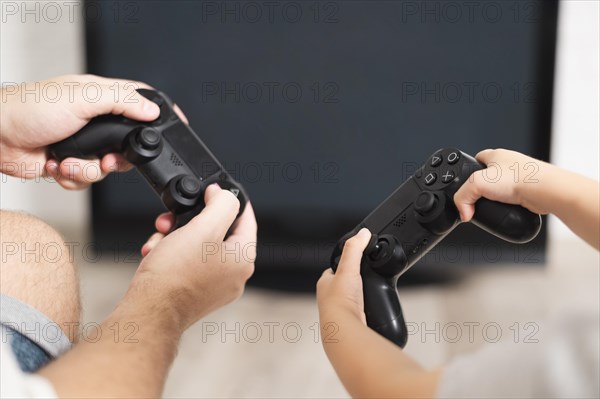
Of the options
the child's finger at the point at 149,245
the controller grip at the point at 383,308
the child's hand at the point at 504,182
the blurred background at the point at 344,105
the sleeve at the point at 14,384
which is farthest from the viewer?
the blurred background at the point at 344,105

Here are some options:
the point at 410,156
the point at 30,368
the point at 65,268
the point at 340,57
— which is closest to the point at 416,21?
the point at 340,57

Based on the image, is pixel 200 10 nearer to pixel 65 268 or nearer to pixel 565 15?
pixel 565 15

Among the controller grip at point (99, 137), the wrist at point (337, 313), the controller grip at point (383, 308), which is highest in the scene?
the controller grip at point (99, 137)

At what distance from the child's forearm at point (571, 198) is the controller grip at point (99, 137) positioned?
564 millimetres

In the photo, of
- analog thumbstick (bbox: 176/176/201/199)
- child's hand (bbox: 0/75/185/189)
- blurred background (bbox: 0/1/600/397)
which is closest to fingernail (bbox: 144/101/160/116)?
child's hand (bbox: 0/75/185/189)

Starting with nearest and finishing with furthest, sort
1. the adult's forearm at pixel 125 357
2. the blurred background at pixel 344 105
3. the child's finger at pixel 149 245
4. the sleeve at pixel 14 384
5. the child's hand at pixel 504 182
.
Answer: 1. the sleeve at pixel 14 384
2. the adult's forearm at pixel 125 357
3. the child's hand at pixel 504 182
4. the child's finger at pixel 149 245
5. the blurred background at pixel 344 105

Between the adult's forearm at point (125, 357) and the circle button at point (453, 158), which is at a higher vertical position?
the circle button at point (453, 158)

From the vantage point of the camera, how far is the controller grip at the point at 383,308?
93 cm

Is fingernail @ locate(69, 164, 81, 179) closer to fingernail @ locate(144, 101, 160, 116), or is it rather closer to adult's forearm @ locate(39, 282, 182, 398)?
fingernail @ locate(144, 101, 160, 116)

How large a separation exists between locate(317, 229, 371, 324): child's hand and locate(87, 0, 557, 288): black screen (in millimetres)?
837

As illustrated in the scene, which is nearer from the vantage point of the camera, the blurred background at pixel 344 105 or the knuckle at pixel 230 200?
the knuckle at pixel 230 200

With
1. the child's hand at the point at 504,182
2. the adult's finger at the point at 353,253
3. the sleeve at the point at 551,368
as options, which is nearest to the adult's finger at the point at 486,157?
the child's hand at the point at 504,182

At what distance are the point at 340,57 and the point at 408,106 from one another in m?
0.19

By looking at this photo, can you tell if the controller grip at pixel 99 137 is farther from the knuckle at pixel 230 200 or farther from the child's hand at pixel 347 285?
the child's hand at pixel 347 285
